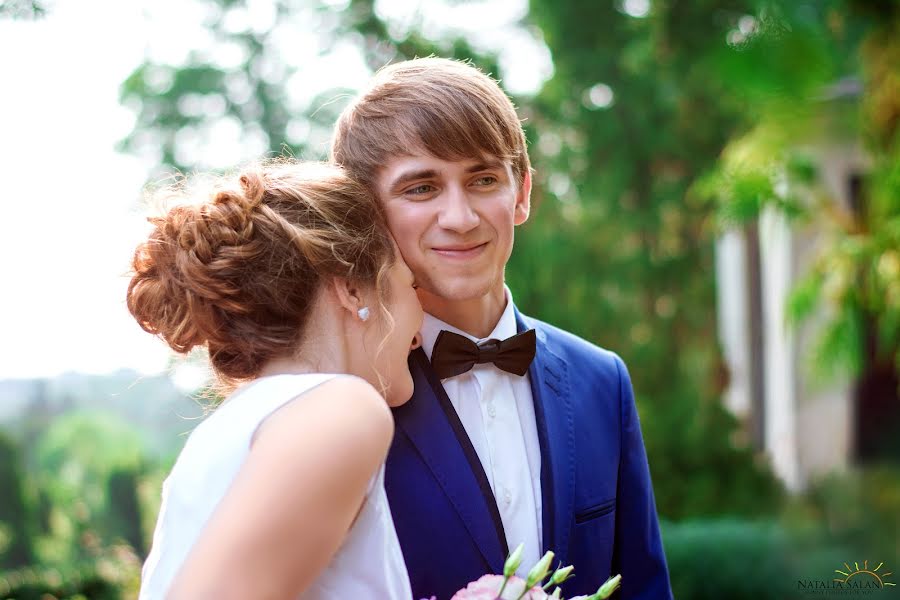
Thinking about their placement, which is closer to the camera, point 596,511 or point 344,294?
point 344,294

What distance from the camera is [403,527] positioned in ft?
8.21

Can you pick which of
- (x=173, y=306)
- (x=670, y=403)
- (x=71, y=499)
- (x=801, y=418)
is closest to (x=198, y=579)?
(x=173, y=306)

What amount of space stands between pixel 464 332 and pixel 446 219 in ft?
1.56

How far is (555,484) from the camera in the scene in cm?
265

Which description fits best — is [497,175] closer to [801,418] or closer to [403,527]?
[403,527]

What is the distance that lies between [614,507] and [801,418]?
842cm

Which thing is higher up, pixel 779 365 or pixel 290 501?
pixel 290 501

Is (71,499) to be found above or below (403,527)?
below

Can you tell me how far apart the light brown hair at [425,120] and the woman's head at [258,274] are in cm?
36

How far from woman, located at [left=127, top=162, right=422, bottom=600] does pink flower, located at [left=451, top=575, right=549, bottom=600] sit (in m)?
0.15

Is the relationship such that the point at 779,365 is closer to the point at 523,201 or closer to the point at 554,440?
the point at 523,201

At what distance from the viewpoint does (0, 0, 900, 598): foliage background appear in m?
6.92

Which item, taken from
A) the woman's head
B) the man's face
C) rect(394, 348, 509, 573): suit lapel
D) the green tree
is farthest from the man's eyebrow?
the green tree

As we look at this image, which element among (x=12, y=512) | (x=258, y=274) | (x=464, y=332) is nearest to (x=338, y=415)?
(x=258, y=274)
